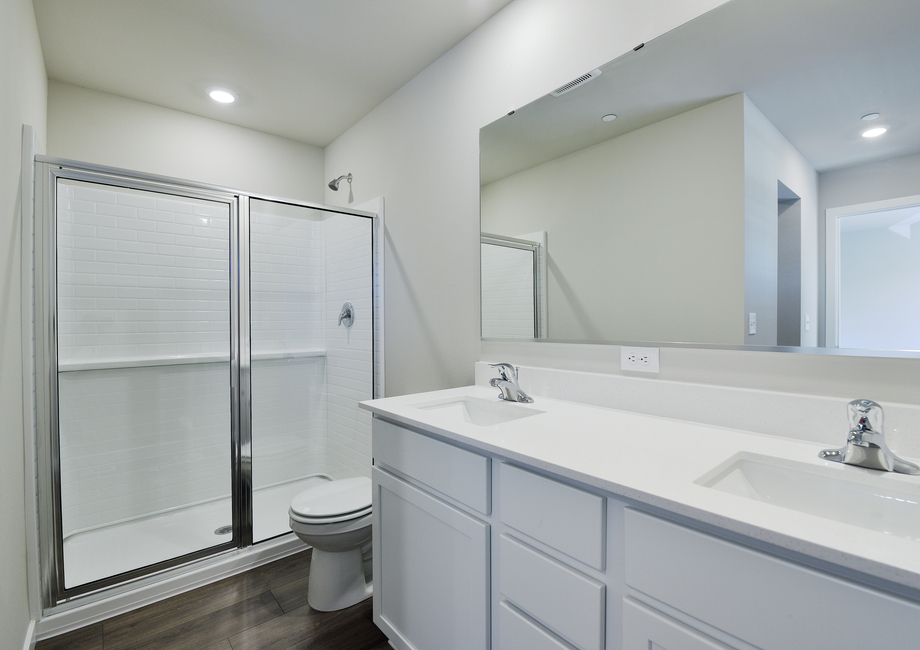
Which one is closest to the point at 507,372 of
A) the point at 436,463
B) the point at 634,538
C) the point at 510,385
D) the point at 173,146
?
the point at 510,385

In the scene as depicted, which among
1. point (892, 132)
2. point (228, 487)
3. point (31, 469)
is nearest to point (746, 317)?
point (892, 132)

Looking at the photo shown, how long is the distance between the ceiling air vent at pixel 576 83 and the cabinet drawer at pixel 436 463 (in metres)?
1.34

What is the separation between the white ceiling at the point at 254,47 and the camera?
6.23 ft

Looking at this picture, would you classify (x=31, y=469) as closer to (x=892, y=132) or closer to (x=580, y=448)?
(x=580, y=448)

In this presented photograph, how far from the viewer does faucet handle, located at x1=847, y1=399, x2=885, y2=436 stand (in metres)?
0.90

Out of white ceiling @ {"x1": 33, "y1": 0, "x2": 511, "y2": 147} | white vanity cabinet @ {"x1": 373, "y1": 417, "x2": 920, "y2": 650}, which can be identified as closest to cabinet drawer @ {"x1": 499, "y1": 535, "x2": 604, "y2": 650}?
white vanity cabinet @ {"x1": 373, "y1": 417, "x2": 920, "y2": 650}

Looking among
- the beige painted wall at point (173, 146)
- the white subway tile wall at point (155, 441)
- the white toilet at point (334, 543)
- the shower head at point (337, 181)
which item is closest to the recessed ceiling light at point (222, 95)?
the beige painted wall at point (173, 146)

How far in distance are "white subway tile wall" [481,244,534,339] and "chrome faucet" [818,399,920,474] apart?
1.06 metres

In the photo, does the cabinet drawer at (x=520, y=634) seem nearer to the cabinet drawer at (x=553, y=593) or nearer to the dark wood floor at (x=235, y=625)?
the cabinet drawer at (x=553, y=593)

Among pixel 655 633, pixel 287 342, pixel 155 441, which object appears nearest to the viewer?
pixel 655 633

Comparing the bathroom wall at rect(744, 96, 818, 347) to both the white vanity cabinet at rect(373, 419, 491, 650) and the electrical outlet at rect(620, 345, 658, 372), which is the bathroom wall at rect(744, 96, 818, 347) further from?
the white vanity cabinet at rect(373, 419, 491, 650)

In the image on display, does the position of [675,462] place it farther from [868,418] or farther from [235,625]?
[235,625]

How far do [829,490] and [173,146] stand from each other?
3.50 metres

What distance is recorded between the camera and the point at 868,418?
2.97 feet
